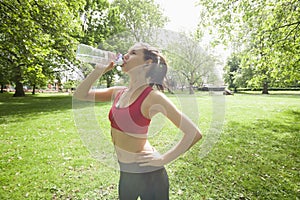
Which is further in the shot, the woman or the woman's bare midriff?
the woman's bare midriff

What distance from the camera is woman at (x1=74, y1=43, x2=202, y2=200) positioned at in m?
1.27

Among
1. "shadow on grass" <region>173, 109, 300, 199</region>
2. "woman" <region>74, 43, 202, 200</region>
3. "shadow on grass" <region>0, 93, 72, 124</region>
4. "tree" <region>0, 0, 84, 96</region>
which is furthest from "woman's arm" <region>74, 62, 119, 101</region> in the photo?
"tree" <region>0, 0, 84, 96</region>

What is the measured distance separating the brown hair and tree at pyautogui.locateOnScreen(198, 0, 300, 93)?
8594mm

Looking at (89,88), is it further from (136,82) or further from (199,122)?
(199,122)

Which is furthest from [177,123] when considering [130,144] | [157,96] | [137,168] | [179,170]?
[179,170]

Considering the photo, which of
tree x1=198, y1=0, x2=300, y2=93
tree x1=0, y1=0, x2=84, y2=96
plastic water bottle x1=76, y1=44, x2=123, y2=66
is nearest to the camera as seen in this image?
plastic water bottle x1=76, y1=44, x2=123, y2=66

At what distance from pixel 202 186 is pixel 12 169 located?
418cm

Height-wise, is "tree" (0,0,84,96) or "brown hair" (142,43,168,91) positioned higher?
"tree" (0,0,84,96)

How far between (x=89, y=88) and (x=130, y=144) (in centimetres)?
59

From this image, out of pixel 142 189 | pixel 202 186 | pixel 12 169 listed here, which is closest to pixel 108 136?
pixel 142 189

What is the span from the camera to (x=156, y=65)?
53.9 inches

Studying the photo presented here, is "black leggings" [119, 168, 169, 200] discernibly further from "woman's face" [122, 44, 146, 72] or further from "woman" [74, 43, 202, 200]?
"woman's face" [122, 44, 146, 72]

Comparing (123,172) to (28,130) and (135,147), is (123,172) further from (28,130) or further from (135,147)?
(28,130)

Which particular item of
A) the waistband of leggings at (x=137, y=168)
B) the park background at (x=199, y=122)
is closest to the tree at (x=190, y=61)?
the park background at (x=199, y=122)
